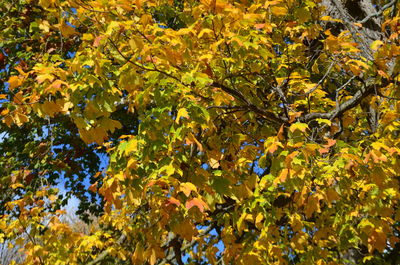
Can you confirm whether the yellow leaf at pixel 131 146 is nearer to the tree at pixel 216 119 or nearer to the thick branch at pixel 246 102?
the tree at pixel 216 119

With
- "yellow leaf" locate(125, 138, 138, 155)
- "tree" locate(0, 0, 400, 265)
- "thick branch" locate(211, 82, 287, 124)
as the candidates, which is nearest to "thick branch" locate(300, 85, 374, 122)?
"tree" locate(0, 0, 400, 265)

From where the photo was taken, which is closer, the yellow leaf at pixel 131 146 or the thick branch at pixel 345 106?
the yellow leaf at pixel 131 146

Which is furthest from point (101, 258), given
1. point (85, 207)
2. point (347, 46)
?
point (347, 46)

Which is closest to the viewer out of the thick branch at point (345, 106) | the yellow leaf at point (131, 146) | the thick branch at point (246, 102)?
the yellow leaf at point (131, 146)

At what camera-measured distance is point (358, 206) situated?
417 centimetres

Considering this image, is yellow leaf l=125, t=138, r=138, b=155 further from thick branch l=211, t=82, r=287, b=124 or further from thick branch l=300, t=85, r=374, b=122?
thick branch l=300, t=85, r=374, b=122

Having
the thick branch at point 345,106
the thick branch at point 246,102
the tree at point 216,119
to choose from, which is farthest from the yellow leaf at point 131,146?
the thick branch at point 345,106

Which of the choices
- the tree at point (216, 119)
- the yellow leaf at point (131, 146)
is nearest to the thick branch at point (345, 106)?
the tree at point (216, 119)

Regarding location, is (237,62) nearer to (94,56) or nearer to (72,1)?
(94,56)

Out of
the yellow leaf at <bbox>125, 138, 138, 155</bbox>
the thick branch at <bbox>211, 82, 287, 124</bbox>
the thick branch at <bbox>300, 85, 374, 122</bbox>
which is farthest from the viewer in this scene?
the thick branch at <bbox>300, 85, 374, 122</bbox>

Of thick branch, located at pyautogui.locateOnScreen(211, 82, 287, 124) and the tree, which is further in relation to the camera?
thick branch, located at pyautogui.locateOnScreen(211, 82, 287, 124)

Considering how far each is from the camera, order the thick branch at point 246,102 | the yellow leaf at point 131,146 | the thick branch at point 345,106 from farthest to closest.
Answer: the thick branch at point 345,106 < the thick branch at point 246,102 < the yellow leaf at point 131,146

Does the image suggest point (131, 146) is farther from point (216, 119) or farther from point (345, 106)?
point (345, 106)

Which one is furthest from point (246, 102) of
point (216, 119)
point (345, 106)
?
point (345, 106)
